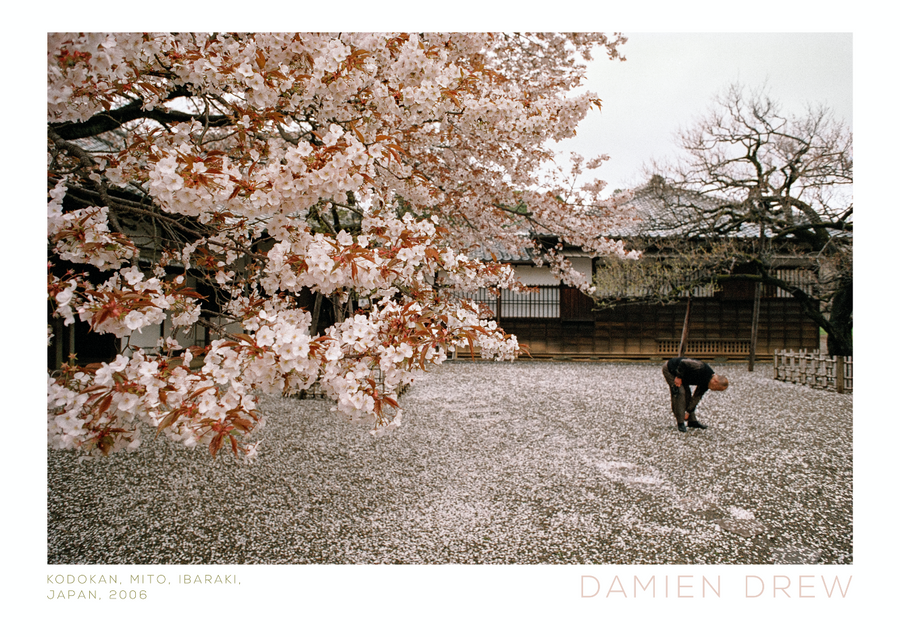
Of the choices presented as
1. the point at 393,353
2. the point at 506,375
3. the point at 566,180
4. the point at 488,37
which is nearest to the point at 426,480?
the point at 393,353

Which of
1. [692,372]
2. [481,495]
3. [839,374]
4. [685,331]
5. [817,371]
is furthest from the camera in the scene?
[685,331]

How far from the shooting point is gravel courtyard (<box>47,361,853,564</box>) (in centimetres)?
232

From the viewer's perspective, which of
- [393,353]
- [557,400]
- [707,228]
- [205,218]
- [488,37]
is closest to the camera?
[393,353]

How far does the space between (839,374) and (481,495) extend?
5919 millimetres

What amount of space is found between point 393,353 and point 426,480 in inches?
77.5

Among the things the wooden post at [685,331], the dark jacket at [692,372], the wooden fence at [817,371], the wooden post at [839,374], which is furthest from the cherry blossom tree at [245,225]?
the wooden post at [685,331]

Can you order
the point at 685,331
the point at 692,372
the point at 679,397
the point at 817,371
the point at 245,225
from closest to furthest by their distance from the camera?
1. the point at 245,225
2. the point at 692,372
3. the point at 679,397
4. the point at 817,371
5. the point at 685,331

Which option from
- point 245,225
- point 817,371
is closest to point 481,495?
point 245,225

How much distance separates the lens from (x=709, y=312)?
1017 centimetres

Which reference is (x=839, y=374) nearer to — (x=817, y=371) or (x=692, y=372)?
(x=817, y=371)

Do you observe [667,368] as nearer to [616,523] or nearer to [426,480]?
[616,523]

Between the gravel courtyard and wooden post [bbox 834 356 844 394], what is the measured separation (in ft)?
5.04

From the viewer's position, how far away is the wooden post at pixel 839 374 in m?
6.31

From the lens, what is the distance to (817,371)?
22.6 feet
